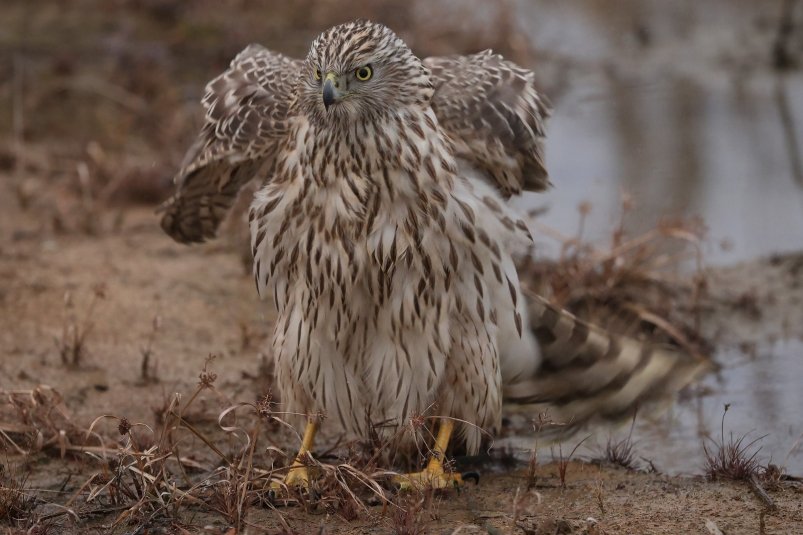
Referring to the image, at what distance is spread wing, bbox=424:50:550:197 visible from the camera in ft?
17.3

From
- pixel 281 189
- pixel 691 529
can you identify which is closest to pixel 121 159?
pixel 281 189

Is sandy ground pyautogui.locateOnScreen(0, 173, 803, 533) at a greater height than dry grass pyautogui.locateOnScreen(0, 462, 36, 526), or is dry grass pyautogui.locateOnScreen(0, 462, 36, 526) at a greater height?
sandy ground pyautogui.locateOnScreen(0, 173, 803, 533)

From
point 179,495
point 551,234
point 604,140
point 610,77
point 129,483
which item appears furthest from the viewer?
point 610,77

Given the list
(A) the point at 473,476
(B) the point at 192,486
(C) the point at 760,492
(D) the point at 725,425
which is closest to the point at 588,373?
(D) the point at 725,425

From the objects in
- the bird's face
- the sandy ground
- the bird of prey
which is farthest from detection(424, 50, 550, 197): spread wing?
the sandy ground

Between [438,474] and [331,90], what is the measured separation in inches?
58.0

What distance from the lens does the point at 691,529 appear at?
457 cm

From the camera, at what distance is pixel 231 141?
5402 mm

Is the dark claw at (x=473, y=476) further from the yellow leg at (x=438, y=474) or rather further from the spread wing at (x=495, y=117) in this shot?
the spread wing at (x=495, y=117)

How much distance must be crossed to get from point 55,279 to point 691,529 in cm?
395

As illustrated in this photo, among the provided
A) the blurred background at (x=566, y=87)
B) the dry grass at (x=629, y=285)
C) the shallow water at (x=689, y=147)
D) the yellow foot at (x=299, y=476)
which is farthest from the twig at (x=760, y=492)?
the blurred background at (x=566, y=87)

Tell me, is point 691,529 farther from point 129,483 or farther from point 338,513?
point 129,483

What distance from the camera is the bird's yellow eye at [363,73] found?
15.7 feet

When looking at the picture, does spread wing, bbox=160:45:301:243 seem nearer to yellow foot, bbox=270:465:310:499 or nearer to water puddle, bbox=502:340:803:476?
yellow foot, bbox=270:465:310:499
